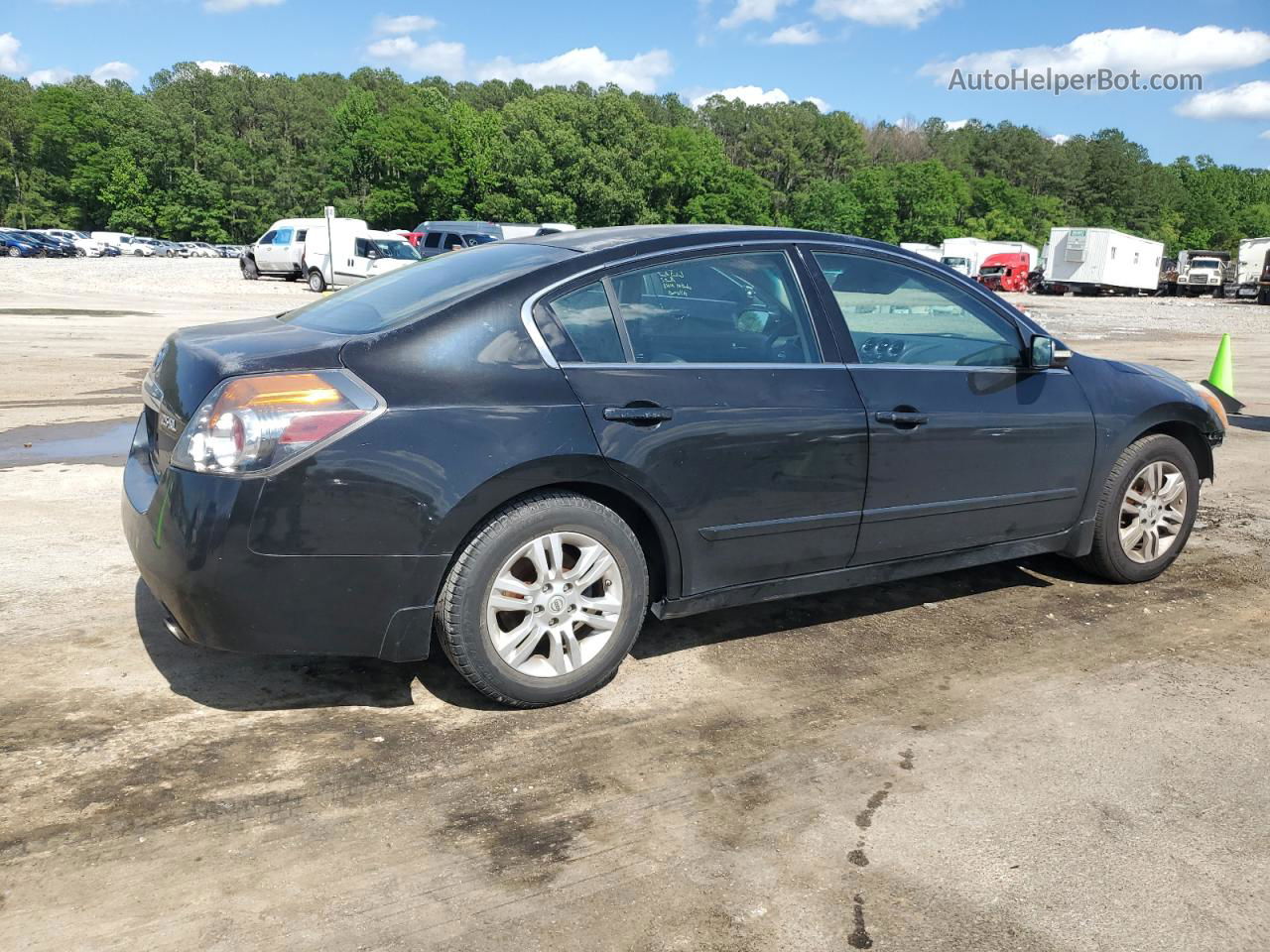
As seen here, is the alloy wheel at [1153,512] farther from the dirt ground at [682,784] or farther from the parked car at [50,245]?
the parked car at [50,245]

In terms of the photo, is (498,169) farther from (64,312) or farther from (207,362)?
(207,362)

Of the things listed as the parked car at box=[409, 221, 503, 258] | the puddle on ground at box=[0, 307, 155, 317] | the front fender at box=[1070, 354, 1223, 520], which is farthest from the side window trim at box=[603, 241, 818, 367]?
the parked car at box=[409, 221, 503, 258]

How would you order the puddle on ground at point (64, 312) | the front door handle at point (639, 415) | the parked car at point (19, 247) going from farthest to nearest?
the parked car at point (19, 247)
the puddle on ground at point (64, 312)
the front door handle at point (639, 415)

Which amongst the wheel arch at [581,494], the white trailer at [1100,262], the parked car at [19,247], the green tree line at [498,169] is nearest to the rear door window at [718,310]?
the wheel arch at [581,494]

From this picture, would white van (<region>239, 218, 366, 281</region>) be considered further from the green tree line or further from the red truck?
the green tree line

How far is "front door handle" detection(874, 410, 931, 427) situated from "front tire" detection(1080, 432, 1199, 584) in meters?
1.27

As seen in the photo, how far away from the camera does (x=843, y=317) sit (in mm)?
4141

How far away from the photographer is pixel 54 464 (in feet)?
22.9

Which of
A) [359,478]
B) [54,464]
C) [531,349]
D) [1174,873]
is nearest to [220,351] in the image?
[359,478]

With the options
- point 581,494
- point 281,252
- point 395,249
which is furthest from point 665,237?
point 281,252

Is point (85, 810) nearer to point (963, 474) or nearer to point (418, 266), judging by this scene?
point (418, 266)

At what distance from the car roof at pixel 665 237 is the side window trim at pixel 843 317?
40 millimetres

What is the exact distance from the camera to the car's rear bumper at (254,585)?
3094 mm

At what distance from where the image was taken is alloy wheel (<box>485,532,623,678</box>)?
11.3ft
